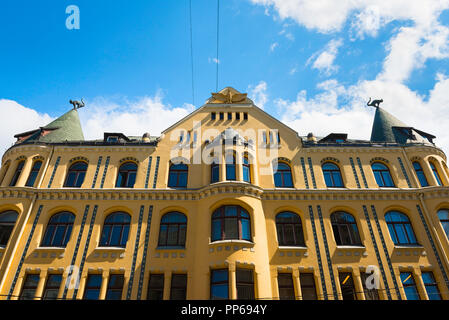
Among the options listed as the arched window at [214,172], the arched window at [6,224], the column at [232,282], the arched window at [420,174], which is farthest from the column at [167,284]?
the arched window at [420,174]

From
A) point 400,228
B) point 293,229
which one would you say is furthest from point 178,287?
point 400,228

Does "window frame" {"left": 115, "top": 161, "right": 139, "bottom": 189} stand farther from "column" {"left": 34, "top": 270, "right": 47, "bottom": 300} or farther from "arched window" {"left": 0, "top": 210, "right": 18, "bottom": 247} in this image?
"column" {"left": 34, "top": 270, "right": 47, "bottom": 300}

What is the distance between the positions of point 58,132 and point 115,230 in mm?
10766

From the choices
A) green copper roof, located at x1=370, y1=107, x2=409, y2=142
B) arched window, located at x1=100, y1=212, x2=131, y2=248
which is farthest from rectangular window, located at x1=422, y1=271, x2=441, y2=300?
arched window, located at x1=100, y1=212, x2=131, y2=248

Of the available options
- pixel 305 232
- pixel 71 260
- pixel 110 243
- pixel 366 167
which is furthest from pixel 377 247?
pixel 71 260

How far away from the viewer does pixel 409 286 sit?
17.4m

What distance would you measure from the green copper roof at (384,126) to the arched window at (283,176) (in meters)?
9.25

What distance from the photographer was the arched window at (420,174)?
21655 millimetres

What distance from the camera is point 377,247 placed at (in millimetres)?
18422

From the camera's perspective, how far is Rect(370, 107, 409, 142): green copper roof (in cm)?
2485

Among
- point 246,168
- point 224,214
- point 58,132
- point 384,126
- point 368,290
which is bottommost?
point 368,290

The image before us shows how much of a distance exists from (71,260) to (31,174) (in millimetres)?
7755

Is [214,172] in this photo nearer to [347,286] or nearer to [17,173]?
[347,286]

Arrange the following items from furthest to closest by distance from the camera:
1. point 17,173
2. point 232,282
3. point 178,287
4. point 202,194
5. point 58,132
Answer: point 58,132, point 17,173, point 202,194, point 178,287, point 232,282
